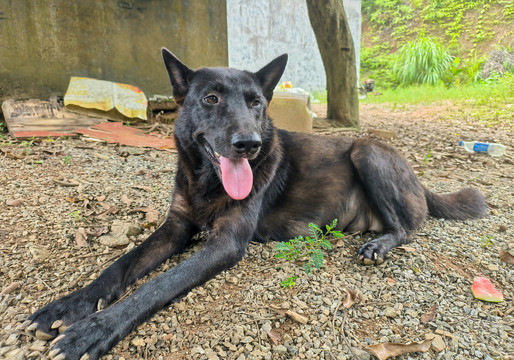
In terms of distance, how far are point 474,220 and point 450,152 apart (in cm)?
256

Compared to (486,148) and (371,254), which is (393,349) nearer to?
(371,254)

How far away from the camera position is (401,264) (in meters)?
2.24

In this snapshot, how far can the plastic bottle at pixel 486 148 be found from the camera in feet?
16.5

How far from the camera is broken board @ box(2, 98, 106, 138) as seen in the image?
4477 millimetres

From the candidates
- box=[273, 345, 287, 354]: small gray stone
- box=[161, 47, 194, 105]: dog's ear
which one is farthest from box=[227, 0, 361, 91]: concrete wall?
box=[273, 345, 287, 354]: small gray stone

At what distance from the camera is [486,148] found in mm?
5125

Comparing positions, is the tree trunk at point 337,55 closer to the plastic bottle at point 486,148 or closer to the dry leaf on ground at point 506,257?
the plastic bottle at point 486,148

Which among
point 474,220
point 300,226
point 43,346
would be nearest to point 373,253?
point 300,226

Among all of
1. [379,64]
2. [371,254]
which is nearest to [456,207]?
[371,254]

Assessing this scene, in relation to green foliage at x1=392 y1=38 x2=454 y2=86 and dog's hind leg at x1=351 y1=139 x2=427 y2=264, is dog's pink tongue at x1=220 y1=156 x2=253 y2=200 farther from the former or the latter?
green foliage at x1=392 y1=38 x2=454 y2=86

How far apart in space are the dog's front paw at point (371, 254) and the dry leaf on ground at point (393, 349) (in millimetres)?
684

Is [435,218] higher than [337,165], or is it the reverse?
[337,165]

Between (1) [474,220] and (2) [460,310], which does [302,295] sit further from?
(1) [474,220]

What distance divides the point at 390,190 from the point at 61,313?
7.37 feet
